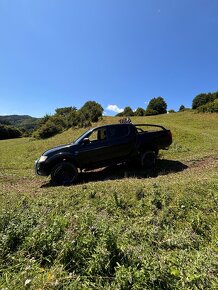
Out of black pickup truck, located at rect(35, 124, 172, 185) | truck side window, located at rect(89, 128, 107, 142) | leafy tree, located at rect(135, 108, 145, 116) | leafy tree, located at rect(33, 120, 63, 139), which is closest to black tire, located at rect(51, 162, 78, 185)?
black pickup truck, located at rect(35, 124, 172, 185)

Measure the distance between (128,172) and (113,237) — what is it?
198 inches

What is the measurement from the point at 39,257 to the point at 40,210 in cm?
155

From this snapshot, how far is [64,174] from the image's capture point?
293 inches

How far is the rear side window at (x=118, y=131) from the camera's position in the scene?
26.7ft

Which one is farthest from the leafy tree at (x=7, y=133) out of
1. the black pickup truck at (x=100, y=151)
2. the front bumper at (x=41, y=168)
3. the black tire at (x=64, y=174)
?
the black tire at (x=64, y=174)

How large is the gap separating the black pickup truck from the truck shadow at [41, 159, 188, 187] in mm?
449

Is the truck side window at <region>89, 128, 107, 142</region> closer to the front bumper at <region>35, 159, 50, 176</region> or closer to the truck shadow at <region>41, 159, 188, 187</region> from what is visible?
the truck shadow at <region>41, 159, 188, 187</region>

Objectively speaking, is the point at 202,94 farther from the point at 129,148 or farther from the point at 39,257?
the point at 39,257

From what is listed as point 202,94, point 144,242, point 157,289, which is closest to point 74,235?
point 144,242

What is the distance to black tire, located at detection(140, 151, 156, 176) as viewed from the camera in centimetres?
839

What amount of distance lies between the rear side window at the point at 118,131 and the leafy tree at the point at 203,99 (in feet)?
151

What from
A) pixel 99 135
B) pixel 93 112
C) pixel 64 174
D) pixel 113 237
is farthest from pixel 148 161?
pixel 93 112

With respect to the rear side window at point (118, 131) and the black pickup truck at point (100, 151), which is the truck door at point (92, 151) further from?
the rear side window at point (118, 131)

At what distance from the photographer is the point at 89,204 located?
512cm
